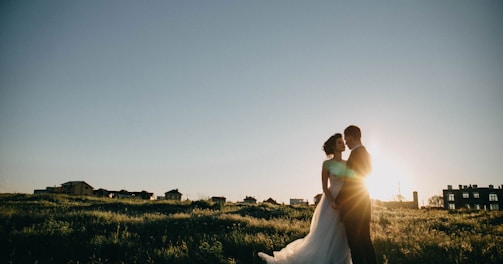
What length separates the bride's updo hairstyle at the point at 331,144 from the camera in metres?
5.95

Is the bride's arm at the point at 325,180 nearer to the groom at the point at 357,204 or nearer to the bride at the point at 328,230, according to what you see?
the bride at the point at 328,230

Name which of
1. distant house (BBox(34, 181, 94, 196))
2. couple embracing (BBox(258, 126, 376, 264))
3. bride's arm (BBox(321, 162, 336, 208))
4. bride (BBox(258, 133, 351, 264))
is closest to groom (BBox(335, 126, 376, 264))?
couple embracing (BBox(258, 126, 376, 264))

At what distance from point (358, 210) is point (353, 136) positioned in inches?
50.8

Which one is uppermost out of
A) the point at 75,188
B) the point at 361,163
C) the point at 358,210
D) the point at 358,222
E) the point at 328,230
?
the point at 361,163

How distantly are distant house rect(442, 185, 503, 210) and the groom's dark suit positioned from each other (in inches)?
3804

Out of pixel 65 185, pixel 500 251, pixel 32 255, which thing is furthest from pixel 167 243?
pixel 65 185

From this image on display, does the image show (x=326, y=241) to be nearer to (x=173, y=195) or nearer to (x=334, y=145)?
(x=334, y=145)

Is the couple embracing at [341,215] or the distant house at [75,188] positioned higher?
the couple embracing at [341,215]

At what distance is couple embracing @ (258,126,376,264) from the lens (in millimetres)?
4871

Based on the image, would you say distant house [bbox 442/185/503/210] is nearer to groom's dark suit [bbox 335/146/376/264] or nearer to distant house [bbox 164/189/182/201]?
distant house [bbox 164/189/182/201]

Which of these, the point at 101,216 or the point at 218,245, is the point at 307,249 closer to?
the point at 218,245

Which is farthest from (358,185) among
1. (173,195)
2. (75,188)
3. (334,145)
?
(173,195)

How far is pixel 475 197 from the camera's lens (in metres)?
82.9

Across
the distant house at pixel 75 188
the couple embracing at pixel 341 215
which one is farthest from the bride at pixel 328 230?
the distant house at pixel 75 188
